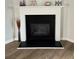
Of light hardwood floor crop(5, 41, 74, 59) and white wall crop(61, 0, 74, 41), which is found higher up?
white wall crop(61, 0, 74, 41)

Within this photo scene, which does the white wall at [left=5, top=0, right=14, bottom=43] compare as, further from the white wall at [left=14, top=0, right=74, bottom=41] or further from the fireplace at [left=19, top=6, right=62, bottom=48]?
the fireplace at [left=19, top=6, right=62, bottom=48]

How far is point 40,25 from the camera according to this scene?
5441mm

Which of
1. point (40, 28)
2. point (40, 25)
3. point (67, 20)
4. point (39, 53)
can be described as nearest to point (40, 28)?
point (40, 28)

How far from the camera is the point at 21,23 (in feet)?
17.9

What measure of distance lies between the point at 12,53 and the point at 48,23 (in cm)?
177

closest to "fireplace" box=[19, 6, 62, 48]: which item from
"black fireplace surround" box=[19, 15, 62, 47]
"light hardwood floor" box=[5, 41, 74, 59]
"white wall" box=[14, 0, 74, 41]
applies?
"black fireplace surround" box=[19, 15, 62, 47]

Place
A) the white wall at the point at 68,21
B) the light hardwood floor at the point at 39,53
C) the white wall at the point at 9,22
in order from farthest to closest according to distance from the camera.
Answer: the white wall at the point at 68,21
the white wall at the point at 9,22
the light hardwood floor at the point at 39,53

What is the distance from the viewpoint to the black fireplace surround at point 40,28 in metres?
5.40

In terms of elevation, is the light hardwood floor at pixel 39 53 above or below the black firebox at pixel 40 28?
below

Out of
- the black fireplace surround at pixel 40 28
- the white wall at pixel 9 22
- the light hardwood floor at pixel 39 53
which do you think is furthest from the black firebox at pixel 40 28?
the light hardwood floor at pixel 39 53

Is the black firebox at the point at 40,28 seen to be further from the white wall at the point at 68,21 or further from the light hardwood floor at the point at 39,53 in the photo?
the light hardwood floor at the point at 39,53

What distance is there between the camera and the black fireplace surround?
5398 mm

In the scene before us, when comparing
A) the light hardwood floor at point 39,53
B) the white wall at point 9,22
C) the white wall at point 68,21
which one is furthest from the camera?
the white wall at point 68,21
